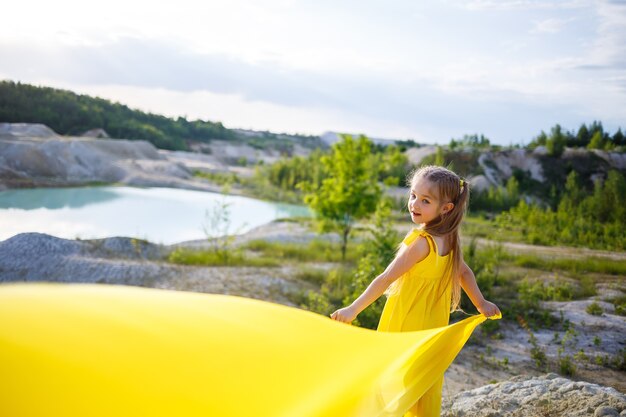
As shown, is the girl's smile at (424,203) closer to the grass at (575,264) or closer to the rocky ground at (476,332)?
the rocky ground at (476,332)

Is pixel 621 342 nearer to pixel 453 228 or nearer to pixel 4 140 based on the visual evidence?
pixel 453 228

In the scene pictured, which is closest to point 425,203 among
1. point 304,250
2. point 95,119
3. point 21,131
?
point 304,250

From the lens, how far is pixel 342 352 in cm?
193

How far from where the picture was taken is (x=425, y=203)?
2242 millimetres

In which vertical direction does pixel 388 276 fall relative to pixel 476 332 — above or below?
above

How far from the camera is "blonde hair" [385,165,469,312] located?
223cm

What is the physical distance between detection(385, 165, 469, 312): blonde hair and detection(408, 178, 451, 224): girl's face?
2cm

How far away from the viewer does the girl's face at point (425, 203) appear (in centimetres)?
223

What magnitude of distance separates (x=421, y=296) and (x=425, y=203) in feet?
1.34

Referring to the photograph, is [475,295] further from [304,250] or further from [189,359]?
[304,250]

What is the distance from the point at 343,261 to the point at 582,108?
14.9 ft

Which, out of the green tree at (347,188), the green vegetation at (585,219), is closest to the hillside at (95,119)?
the green tree at (347,188)

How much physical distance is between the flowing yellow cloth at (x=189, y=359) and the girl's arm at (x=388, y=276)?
7cm

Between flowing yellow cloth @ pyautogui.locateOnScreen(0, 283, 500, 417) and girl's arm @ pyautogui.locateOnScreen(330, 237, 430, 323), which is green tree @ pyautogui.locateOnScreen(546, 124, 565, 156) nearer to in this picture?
girl's arm @ pyautogui.locateOnScreen(330, 237, 430, 323)
